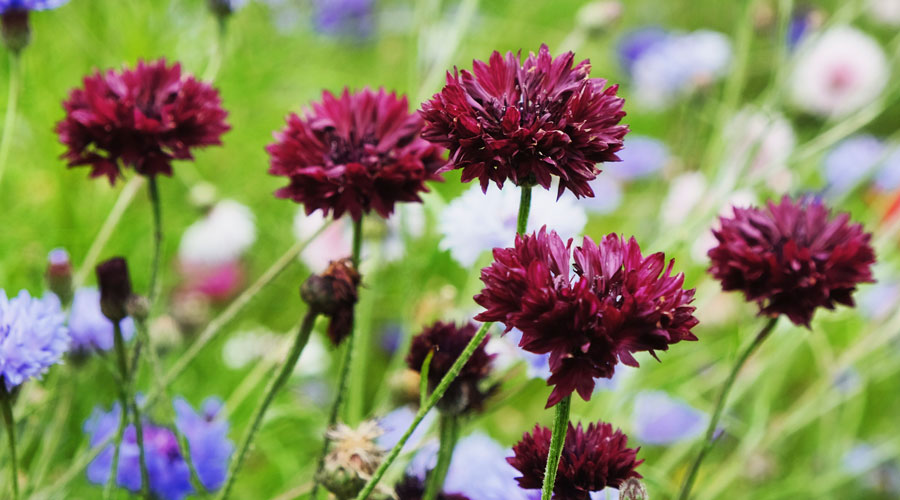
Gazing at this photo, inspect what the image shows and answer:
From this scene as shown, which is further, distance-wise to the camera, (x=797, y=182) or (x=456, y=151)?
(x=797, y=182)

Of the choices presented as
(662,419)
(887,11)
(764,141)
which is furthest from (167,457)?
(887,11)

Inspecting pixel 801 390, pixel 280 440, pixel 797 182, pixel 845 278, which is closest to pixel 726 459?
pixel 801 390

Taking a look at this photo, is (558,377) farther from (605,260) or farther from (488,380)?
(488,380)

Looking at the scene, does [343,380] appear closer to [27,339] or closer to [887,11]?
[27,339]

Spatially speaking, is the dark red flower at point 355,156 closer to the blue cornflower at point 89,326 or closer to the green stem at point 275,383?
the green stem at point 275,383

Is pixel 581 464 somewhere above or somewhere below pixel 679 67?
below

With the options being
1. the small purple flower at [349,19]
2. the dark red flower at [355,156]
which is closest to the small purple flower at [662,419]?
the dark red flower at [355,156]
